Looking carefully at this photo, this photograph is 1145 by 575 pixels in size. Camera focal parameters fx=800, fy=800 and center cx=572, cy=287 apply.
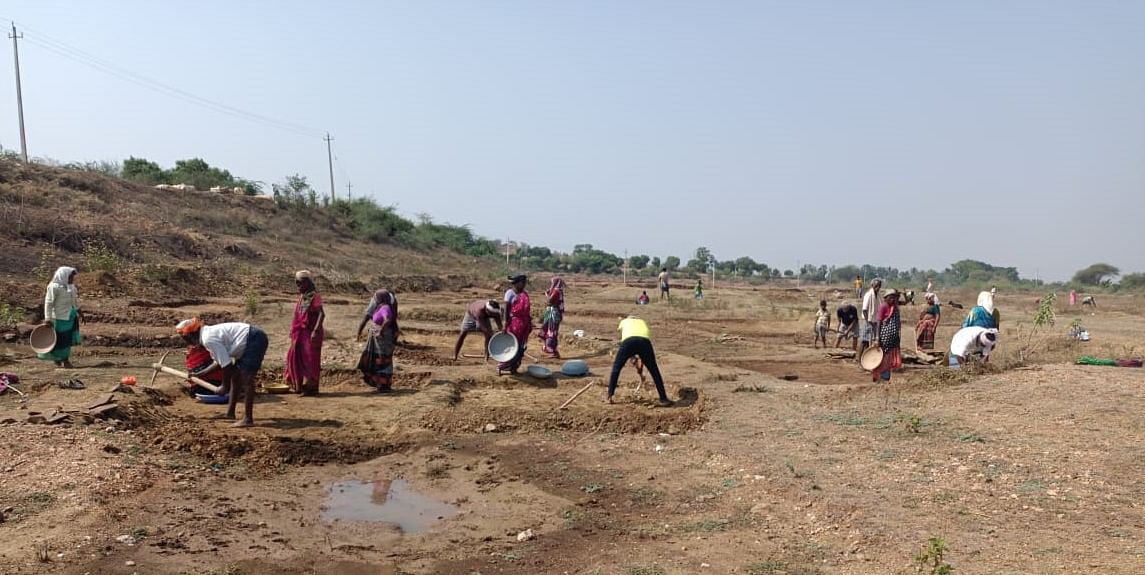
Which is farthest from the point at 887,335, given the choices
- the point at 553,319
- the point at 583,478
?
the point at 583,478

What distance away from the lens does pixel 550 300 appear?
15.3 meters

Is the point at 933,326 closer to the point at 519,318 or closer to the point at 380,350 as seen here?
the point at 519,318

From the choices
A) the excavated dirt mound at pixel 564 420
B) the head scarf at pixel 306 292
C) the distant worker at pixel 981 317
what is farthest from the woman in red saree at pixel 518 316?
the distant worker at pixel 981 317

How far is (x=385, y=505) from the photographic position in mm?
6969

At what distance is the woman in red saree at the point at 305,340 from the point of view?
1048cm

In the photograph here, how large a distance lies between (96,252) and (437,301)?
1070cm

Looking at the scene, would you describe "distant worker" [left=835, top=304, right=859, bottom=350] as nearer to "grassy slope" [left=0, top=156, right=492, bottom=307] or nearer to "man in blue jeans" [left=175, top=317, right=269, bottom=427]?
"man in blue jeans" [left=175, top=317, right=269, bottom=427]

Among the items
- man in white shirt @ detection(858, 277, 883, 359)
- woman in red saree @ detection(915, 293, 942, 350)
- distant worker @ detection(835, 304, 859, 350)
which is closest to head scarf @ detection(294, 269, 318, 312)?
man in white shirt @ detection(858, 277, 883, 359)

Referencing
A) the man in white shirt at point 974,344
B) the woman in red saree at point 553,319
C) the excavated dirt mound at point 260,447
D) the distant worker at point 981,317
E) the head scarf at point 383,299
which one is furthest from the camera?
the woman in red saree at point 553,319

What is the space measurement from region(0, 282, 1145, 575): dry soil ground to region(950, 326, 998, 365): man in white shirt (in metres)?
0.54

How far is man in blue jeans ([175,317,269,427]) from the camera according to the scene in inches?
324

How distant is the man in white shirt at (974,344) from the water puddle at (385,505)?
8656 mm

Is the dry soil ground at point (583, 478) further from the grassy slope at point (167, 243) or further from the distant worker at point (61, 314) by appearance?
the grassy slope at point (167, 243)

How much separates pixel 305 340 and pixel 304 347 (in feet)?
0.38
